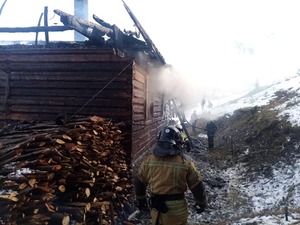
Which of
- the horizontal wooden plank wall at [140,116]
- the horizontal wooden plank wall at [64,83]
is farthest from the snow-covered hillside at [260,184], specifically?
the horizontal wooden plank wall at [64,83]

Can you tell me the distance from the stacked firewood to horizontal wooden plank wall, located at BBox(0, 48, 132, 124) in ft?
3.56

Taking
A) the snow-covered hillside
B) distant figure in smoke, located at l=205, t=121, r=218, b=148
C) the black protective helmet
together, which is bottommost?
the snow-covered hillside

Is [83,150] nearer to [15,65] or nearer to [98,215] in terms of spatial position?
[98,215]

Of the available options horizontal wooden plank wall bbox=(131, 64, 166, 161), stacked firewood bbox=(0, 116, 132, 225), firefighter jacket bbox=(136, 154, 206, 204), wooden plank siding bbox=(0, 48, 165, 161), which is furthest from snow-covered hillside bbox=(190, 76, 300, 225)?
wooden plank siding bbox=(0, 48, 165, 161)

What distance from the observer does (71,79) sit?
8.47 m

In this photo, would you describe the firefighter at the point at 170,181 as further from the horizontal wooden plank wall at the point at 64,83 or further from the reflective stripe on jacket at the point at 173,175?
the horizontal wooden plank wall at the point at 64,83

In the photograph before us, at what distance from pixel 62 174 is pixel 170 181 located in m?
2.05

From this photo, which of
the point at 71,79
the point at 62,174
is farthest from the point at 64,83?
the point at 62,174

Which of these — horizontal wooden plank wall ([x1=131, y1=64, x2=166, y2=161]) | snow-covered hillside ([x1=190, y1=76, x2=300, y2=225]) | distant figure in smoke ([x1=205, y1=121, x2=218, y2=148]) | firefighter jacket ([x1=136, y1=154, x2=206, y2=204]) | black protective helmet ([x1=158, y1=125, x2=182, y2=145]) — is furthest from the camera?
distant figure in smoke ([x1=205, y1=121, x2=218, y2=148])

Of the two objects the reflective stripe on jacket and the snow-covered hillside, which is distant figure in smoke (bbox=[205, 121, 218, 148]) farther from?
the reflective stripe on jacket

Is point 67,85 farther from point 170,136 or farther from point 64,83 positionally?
point 170,136

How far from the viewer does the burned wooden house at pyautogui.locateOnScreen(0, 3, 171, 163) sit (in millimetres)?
8289

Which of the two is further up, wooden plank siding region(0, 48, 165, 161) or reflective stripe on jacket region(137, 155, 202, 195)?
wooden plank siding region(0, 48, 165, 161)

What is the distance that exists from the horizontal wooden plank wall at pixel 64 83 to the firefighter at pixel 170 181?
4.08 metres
